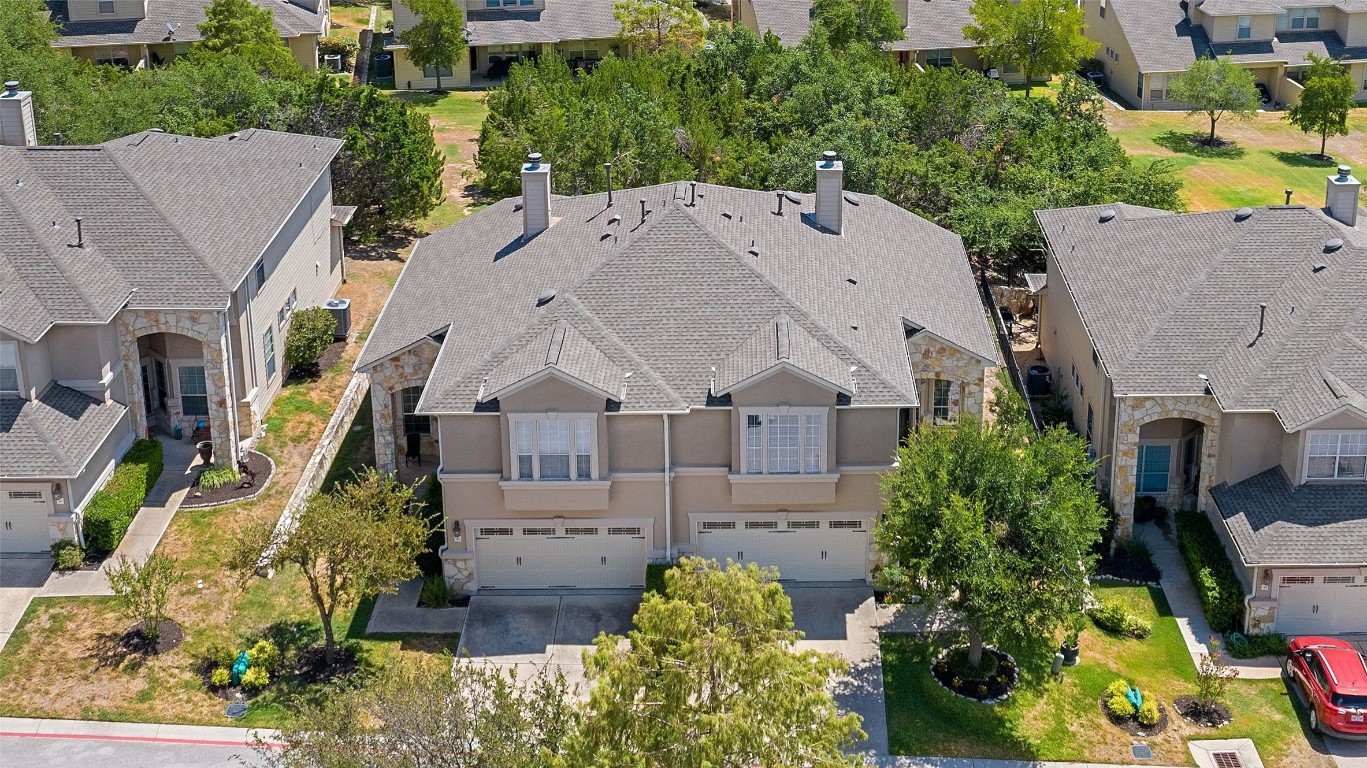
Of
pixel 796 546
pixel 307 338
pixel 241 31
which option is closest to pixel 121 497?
pixel 307 338

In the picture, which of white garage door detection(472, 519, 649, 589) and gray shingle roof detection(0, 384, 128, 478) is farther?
gray shingle roof detection(0, 384, 128, 478)

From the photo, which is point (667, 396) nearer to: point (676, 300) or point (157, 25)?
point (676, 300)

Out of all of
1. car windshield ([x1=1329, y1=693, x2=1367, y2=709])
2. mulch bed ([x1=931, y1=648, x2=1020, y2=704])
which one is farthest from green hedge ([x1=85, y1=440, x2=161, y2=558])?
car windshield ([x1=1329, y1=693, x2=1367, y2=709])

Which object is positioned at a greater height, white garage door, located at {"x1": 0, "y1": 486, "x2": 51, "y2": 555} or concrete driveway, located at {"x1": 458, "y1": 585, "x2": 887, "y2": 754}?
white garage door, located at {"x1": 0, "y1": 486, "x2": 51, "y2": 555}

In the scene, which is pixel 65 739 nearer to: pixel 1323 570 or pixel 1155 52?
pixel 1323 570

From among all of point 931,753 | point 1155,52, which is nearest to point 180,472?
point 931,753

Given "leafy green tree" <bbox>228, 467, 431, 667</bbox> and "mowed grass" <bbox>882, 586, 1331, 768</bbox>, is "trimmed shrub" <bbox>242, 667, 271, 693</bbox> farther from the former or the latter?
"mowed grass" <bbox>882, 586, 1331, 768</bbox>
